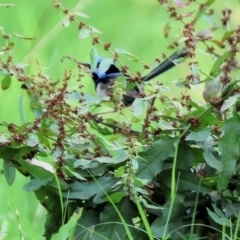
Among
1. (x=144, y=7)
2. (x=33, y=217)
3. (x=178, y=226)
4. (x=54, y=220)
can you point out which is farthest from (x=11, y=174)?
(x=144, y=7)

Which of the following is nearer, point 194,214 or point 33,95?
point 194,214

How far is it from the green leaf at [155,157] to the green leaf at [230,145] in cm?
7

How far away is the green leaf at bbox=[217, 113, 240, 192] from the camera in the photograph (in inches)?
26.5

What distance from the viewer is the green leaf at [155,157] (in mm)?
722

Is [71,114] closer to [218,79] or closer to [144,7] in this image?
[218,79]

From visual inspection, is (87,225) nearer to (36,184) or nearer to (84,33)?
(36,184)

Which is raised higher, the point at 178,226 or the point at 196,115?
the point at 196,115

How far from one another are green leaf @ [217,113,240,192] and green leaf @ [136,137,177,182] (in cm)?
7

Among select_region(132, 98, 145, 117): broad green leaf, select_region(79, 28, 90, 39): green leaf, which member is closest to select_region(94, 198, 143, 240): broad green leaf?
select_region(132, 98, 145, 117): broad green leaf

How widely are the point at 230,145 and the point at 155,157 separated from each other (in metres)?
0.10

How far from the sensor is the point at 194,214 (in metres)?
0.70

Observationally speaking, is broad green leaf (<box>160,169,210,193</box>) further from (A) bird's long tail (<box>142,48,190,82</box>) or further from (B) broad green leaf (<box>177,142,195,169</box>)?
(A) bird's long tail (<box>142,48,190,82</box>)

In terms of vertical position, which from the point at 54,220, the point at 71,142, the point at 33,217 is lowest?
the point at 33,217

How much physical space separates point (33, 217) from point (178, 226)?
2.11 feet
